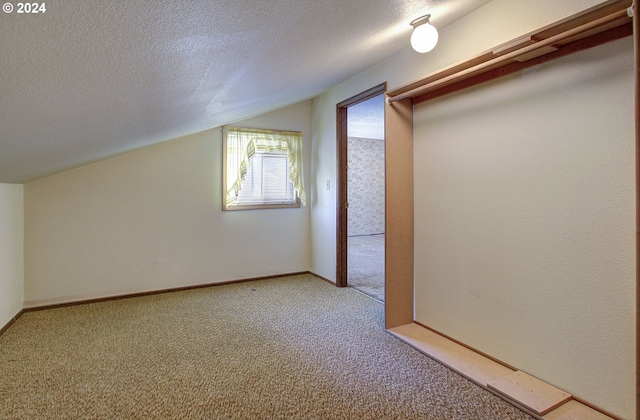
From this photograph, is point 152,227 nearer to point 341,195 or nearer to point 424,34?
point 341,195

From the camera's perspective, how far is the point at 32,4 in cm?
70

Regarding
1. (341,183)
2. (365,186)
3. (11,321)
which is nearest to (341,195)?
(341,183)

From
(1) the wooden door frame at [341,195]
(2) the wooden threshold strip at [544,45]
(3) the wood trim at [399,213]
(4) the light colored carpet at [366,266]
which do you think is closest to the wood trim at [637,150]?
(2) the wooden threshold strip at [544,45]

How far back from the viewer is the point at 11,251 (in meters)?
2.79

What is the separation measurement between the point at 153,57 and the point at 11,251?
2.69m

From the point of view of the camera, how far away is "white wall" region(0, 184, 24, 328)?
2.62 m

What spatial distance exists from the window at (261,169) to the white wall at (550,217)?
2019 mm

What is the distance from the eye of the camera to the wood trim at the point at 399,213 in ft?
8.60

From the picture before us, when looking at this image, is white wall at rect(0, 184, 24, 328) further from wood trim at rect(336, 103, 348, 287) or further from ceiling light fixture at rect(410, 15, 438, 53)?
ceiling light fixture at rect(410, 15, 438, 53)

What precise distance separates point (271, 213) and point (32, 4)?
352 centimetres

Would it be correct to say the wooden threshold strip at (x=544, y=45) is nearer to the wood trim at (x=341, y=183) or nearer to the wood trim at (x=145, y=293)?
the wood trim at (x=341, y=183)

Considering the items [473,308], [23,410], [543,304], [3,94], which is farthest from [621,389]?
[23,410]

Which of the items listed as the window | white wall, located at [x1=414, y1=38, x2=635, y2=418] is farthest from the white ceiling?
the window

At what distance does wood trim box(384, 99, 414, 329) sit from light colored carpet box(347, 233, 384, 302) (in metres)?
0.70
